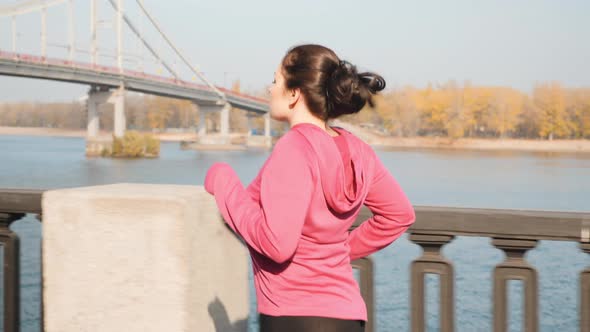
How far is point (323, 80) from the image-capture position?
4.56ft

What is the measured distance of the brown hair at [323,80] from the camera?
4.53ft

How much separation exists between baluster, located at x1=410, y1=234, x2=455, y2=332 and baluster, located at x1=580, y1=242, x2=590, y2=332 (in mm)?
344

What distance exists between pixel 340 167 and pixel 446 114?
76.3 meters

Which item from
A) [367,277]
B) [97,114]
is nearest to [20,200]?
[367,277]

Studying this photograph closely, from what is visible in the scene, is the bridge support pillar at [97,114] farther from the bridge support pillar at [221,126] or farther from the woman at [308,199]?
the woman at [308,199]

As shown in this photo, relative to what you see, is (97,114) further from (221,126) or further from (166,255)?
(166,255)

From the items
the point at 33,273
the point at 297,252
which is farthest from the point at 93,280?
the point at 33,273

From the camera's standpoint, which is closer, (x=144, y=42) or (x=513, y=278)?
(x=513, y=278)

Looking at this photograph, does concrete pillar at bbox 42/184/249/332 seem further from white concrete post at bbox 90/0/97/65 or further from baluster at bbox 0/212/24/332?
white concrete post at bbox 90/0/97/65

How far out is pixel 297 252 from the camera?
138 centimetres

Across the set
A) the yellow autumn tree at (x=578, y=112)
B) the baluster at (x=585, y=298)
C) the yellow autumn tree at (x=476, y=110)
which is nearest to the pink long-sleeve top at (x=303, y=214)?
the baluster at (x=585, y=298)

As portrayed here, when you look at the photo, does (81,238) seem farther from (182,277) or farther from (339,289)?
(339,289)

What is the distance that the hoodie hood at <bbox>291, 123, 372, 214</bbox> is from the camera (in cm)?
136

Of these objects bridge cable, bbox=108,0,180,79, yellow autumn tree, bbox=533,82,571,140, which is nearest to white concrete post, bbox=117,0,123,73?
bridge cable, bbox=108,0,180,79
